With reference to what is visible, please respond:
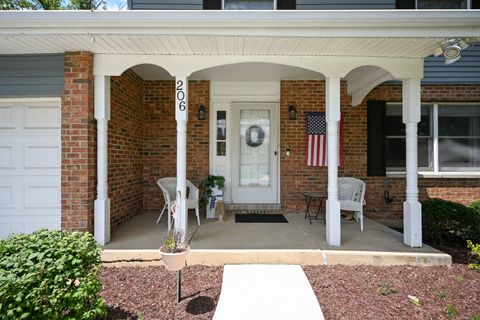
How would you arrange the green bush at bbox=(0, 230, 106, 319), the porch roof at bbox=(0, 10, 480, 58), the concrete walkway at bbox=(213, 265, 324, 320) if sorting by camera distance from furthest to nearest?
the porch roof at bbox=(0, 10, 480, 58), the concrete walkway at bbox=(213, 265, 324, 320), the green bush at bbox=(0, 230, 106, 319)

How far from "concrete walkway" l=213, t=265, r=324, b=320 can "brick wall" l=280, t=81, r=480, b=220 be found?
2.56 meters

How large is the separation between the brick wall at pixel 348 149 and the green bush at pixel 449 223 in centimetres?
132

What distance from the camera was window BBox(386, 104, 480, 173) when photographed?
5.73 metres

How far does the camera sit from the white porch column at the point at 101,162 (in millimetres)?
3721

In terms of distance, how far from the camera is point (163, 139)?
573cm

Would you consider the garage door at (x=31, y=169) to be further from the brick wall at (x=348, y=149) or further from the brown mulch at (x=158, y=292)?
the brick wall at (x=348, y=149)

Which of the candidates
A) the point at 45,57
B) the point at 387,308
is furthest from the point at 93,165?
the point at 387,308

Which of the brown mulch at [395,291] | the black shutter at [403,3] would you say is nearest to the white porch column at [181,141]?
the brown mulch at [395,291]

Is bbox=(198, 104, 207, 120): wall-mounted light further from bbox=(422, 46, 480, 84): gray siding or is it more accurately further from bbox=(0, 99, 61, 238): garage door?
bbox=(422, 46, 480, 84): gray siding

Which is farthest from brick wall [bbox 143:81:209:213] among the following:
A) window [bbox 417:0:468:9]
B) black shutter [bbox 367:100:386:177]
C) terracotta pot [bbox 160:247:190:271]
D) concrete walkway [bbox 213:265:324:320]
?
window [bbox 417:0:468:9]

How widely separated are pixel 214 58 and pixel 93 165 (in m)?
2.23

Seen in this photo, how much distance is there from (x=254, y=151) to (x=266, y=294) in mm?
3482

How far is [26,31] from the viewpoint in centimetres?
311

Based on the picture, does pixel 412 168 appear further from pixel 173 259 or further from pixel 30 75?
pixel 30 75
